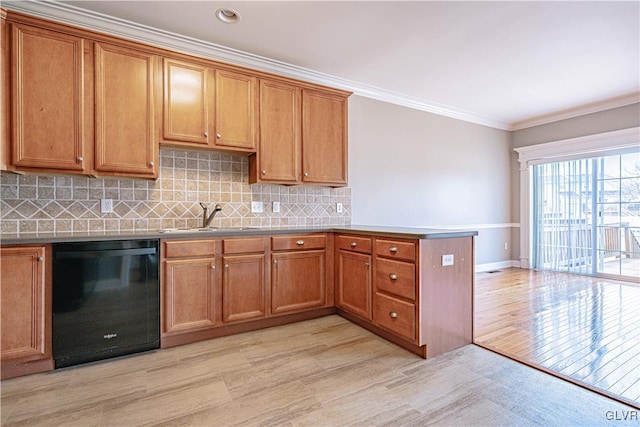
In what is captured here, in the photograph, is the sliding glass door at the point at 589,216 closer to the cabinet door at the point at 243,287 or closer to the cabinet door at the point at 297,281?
the cabinet door at the point at 297,281

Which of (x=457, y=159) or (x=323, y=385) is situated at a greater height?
(x=457, y=159)

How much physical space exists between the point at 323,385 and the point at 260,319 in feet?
3.61

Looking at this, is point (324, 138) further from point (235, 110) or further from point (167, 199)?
point (167, 199)

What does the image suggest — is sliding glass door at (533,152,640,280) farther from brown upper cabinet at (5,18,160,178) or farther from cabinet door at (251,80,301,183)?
brown upper cabinet at (5,18,160,178)

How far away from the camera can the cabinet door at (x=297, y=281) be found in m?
2.94

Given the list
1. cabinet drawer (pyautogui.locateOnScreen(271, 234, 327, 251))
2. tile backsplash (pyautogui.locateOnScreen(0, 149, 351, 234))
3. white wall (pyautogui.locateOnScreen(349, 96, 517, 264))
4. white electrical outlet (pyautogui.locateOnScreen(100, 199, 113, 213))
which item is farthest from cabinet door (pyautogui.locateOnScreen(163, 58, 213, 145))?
white wall (pyautogui.locateOnScreen(349, 96, 517, 264))

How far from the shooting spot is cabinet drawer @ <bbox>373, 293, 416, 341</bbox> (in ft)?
7.66

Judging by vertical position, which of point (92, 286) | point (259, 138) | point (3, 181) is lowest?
point (92, 286)

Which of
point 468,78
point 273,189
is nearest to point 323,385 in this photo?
point 273,189

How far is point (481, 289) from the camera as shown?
4.24 meters

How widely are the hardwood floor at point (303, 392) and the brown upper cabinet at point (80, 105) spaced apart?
4.88 feet

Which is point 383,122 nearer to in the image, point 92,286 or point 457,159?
point 457,159

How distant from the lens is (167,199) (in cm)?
291

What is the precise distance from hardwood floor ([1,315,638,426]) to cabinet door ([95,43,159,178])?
1497 millimetres
